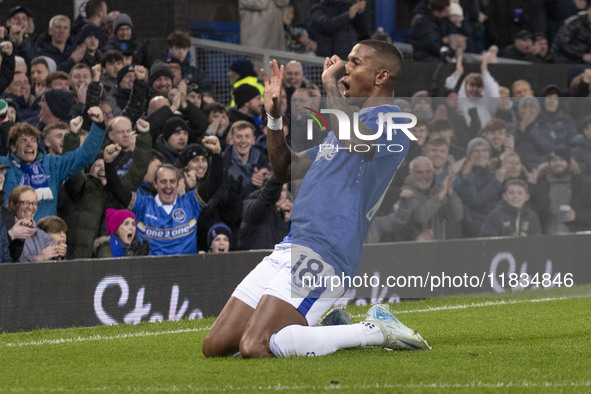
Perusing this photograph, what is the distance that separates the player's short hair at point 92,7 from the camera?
43.2ft

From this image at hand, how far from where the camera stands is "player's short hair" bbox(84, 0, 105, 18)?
1316 centimetres

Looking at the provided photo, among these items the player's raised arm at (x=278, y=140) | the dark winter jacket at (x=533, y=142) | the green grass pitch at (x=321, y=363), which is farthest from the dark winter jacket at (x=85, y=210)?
the dark winter jacket at (x=533, y=142)

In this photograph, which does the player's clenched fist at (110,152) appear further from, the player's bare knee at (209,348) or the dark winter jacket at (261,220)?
the player's bare knee at (209,348)

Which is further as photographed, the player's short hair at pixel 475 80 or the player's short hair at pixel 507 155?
the player's short hair at pixel 475 80

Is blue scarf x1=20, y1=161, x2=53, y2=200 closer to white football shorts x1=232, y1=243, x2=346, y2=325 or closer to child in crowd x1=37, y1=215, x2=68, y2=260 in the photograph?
child in crowd x1=37, y1=215, x2=68, y2=260

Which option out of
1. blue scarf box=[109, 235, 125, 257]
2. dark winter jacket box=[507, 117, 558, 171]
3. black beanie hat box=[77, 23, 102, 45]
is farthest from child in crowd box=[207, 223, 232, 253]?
dark winter jacket box=[507, 117, 558, 171]

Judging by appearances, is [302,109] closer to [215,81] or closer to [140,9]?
[215,81]

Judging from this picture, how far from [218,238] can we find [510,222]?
3534 millimetres

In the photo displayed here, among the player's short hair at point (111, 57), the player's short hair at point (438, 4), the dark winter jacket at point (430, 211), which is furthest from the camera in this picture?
the player's short hair at point (438, 4)

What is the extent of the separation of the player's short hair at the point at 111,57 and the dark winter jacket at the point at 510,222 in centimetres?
421

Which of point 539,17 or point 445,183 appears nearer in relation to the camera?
point 445,183

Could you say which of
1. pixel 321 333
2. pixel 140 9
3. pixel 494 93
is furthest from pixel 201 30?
pixel 321 333

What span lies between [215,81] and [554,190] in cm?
449

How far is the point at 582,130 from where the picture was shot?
46.1 ft
